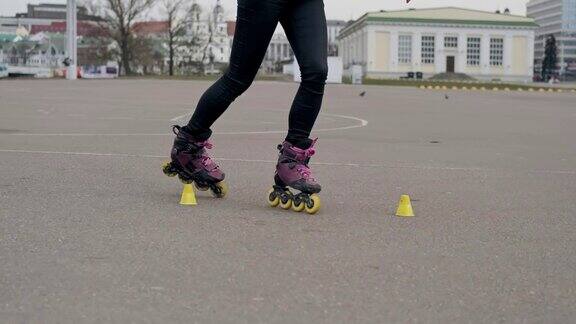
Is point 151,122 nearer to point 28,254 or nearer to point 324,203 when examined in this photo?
point 324,203

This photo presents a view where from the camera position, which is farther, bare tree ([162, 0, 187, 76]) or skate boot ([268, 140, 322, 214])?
bare tree ([162, 0, 187, 76])

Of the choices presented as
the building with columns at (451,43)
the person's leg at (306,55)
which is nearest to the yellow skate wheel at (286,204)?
the person's leg at (306,55)

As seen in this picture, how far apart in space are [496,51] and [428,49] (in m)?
11.2

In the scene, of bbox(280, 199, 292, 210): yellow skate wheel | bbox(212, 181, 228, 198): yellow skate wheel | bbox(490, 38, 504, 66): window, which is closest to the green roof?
bbox(490, 38, 504, 66): window

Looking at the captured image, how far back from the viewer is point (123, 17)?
304 ft

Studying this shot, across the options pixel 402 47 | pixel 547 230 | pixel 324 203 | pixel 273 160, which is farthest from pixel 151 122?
pixel 402 47

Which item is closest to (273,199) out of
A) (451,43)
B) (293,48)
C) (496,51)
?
(293,48)

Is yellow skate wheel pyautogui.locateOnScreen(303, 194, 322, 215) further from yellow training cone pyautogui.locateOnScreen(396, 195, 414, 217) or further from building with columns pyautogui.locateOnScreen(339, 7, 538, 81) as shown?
building with columns pyautogui.locateOnScreen(339, 7, 538, 81)

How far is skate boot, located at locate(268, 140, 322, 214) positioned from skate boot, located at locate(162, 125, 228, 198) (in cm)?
43

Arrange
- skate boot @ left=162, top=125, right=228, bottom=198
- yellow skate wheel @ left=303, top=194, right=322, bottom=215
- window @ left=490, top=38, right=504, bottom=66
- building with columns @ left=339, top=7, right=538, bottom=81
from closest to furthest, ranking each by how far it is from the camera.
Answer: yellow skate wheel @ left=303, top=194, right=322, bottom=215 < skate boot @ left=162, top=125, right=228, bottom=198 < building with columns @ left=339, top=7, right=538, bottom=81 < window @ left=490, top=38, right=504, bottom=66

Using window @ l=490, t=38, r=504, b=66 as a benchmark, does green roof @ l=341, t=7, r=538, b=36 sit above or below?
above

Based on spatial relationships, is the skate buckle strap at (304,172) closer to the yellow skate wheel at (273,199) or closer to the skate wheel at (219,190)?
the yellow skate wheel at (273,199)

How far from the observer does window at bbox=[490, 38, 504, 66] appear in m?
143

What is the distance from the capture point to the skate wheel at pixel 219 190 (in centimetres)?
568
